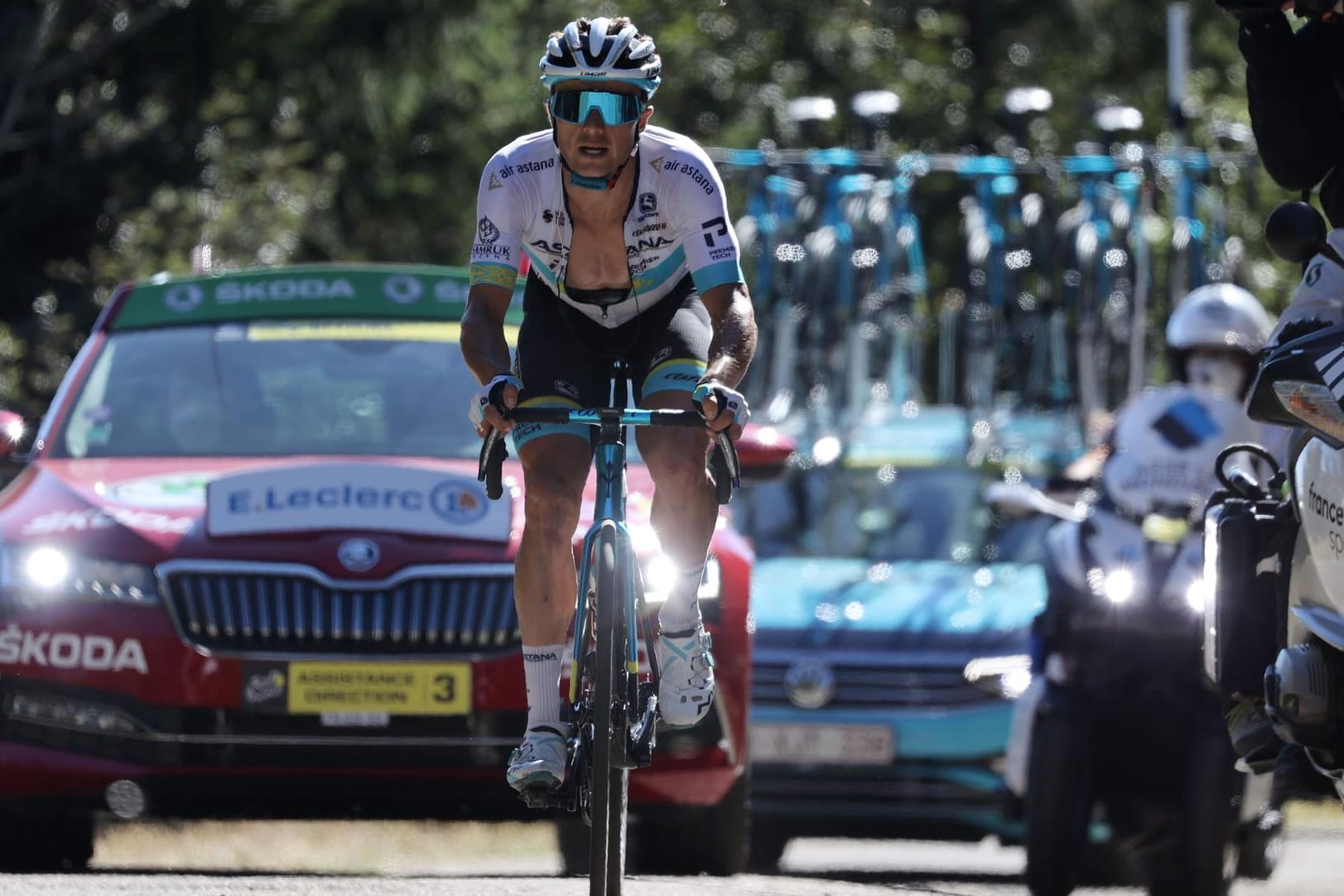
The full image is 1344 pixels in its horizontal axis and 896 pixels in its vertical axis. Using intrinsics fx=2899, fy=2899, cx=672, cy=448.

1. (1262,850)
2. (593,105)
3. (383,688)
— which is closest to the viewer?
(593,105)

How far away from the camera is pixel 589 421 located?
6996 mm

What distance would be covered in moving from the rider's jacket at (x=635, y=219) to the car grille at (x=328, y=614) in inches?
51.0

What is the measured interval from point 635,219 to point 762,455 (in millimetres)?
1263

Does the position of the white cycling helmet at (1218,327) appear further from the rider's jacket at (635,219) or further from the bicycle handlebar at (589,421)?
the bicycle handlebar at (589,421)

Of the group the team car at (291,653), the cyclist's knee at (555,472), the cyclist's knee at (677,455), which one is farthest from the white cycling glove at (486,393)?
the team car at (291,653)

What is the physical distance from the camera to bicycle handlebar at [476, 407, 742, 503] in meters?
6.95

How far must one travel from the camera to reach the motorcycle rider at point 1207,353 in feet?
32.8

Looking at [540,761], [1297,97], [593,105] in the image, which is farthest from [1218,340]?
[540,761]

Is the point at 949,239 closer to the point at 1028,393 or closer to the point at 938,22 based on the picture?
the point at 938,22

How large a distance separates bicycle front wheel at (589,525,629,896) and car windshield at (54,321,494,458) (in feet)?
7.38

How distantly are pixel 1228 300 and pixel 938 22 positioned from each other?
2460 cm

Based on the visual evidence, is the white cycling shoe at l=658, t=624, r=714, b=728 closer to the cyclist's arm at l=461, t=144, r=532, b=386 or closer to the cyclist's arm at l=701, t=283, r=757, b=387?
the cyclist's arm at l=701, t=283, r=757, b=387

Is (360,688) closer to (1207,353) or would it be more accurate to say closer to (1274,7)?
(1274,7)

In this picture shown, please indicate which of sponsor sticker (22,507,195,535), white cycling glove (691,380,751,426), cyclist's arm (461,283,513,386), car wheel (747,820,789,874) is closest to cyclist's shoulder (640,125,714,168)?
cyclist's arm (461,283,513,386)
